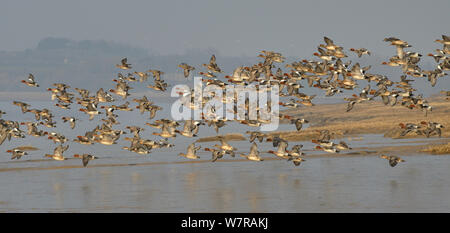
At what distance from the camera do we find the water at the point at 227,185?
41875 mm

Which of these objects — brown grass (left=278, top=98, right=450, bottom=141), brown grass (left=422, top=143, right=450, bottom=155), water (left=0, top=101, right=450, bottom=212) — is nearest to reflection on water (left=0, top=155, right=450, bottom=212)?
water (left=0, top=101, right=450, bottom=212)

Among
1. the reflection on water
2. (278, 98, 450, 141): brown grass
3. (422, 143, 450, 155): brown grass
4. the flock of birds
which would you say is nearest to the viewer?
the reflection on water

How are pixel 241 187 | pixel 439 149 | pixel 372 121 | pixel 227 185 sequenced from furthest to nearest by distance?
pixel 372 121, pixel 439 149, pixel 227 185, pixel 241 187

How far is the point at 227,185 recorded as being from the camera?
50406 millimetres

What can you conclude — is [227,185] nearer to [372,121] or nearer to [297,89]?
[297,89]

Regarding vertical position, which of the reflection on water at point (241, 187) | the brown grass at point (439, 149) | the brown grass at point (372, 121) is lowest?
the reflection on water at point (241, 187)

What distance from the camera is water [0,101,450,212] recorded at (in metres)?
41.9

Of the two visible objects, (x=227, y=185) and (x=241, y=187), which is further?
(x=227, y=185)

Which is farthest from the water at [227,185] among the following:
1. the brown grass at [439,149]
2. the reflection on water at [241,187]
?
the brown grass at [439,149]

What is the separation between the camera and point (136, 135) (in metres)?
56.2

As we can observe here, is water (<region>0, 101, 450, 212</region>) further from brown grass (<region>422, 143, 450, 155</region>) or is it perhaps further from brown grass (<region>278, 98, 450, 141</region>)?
brown grass (<region>278, 98, 450, 141</region>)

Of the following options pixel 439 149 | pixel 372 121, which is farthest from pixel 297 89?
pixel 372 121

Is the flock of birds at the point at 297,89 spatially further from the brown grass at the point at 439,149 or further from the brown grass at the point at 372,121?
the brown grass at the point at 372,121
